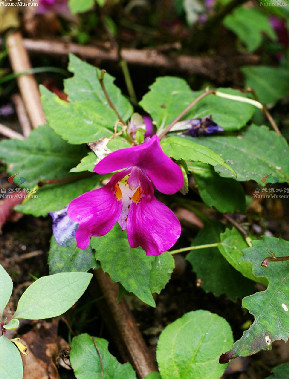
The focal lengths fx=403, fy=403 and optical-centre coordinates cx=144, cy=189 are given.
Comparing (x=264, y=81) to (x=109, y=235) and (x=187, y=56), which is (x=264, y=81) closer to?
(x=187, y=56)

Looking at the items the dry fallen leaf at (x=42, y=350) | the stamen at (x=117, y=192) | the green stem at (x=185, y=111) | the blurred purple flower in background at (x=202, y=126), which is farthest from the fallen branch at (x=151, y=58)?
the dry fallen leaf at (x=42, y=350)

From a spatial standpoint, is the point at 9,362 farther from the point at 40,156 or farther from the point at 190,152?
the point at 40,156

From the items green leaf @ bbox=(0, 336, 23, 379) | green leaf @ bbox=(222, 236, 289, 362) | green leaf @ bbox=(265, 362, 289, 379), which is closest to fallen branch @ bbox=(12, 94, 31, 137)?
green leaf @ bbox=(0, 336, 23, 379)

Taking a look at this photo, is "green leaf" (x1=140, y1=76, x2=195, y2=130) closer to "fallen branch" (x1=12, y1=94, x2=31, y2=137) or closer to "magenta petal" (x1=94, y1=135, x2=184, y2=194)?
"magenta petal" (x1=94, y1=135, x2=184, y2=194)

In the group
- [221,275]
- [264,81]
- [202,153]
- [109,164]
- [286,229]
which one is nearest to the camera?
[109,164]

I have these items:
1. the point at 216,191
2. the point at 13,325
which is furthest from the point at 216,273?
the point at 13,325

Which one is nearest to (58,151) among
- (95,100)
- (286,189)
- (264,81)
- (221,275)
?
(95,100)
